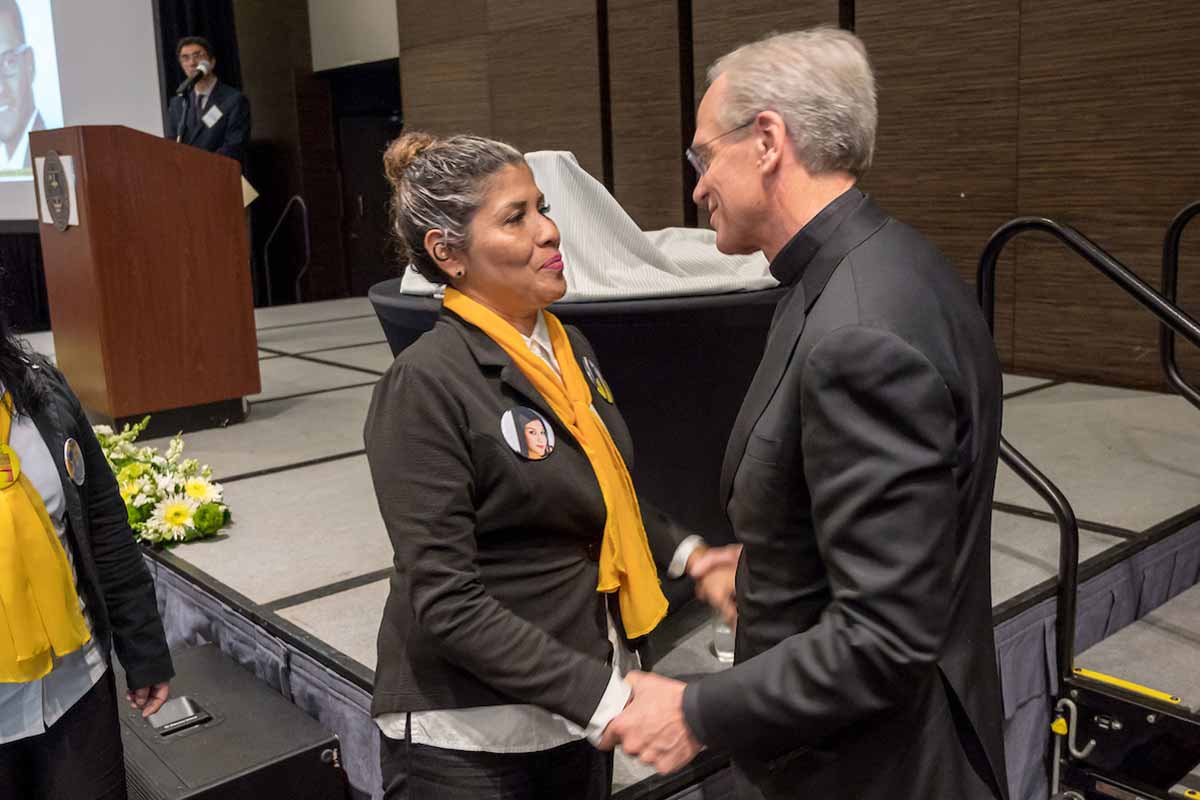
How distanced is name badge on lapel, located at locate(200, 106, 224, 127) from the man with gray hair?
6248 mm

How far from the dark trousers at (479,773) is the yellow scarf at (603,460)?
0.19 meters

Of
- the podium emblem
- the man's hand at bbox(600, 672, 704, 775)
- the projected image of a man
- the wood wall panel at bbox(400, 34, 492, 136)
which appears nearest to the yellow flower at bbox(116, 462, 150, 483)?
the podium emblem

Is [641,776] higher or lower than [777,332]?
lower

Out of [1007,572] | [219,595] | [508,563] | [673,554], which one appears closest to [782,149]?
[508,563]

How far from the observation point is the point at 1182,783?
79.0 inches

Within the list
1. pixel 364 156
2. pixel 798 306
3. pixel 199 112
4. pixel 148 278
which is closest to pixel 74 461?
pixel 798 306

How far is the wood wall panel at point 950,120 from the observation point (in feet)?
14.3

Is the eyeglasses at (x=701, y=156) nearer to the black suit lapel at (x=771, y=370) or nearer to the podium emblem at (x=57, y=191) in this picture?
the black suit lapel at (x=771, y=370)

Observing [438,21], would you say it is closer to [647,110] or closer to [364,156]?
[647,110]

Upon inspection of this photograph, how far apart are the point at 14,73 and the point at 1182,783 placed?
6610mm

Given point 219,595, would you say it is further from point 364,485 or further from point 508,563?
point 508,563

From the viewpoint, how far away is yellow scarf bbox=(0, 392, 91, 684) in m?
1.24

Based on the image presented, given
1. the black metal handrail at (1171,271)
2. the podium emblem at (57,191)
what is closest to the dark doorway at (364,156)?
the podium emblem at (57,191)

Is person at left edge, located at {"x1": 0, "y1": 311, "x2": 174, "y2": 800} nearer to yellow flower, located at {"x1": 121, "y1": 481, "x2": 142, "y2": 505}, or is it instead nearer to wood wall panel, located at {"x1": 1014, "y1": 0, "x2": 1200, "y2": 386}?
yellow flower, located at {"x1": 121, "y1": 481, "x2": 142, "y2": 505}
